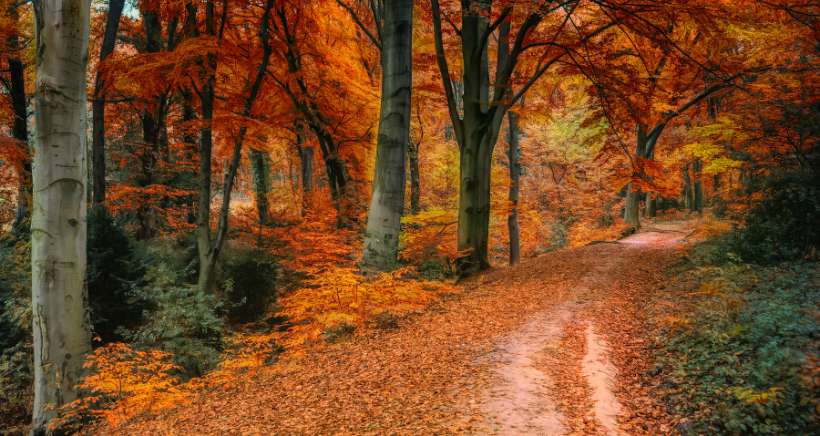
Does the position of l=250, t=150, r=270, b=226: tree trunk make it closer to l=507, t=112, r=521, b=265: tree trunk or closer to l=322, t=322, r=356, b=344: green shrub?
l=507, t=112, r=521, b=265: tree trunk

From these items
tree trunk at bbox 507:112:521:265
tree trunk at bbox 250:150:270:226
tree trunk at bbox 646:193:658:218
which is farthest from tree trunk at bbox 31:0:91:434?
tree trunk at bbox 646:193:658:218

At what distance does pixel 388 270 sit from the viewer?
7.54 meters

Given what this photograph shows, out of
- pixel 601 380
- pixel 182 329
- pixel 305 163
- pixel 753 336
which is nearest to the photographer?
pixel 753 336

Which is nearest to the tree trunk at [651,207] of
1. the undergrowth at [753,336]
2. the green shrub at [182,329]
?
the undergrowth at [753,336]

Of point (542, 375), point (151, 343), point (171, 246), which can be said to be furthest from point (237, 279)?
point (542, 375)

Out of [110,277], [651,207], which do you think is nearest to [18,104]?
[110,277]

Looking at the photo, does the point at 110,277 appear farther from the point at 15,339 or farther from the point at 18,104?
the point at 18,104

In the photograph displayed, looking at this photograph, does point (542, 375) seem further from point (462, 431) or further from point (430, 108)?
point (430, 108)

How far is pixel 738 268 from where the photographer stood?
22.6 feet

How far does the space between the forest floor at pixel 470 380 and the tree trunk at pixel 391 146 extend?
Answer: 133 cm

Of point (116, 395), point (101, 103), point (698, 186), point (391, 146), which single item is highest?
point (101, 103)

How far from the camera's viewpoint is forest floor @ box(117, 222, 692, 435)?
11.7ft

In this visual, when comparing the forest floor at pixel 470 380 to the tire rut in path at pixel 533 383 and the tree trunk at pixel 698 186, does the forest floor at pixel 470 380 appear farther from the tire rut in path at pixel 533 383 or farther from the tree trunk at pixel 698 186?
the tree trunk at pixel 698 186

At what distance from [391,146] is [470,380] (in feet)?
14.7
